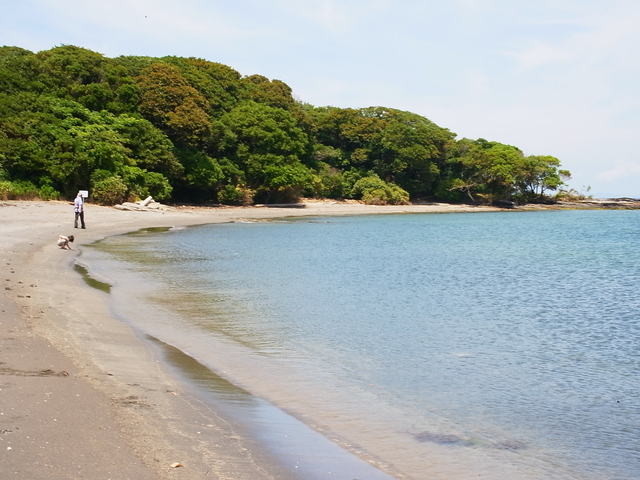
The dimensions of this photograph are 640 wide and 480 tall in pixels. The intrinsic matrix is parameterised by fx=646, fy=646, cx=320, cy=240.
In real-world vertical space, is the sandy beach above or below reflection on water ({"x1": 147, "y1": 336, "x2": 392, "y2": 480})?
above

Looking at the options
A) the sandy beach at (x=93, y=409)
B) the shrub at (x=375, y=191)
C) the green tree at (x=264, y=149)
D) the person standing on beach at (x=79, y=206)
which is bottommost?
the sandy beach at (x=93, y=409)

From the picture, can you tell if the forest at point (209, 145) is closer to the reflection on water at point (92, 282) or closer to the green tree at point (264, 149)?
the green tree at point (264, 149)

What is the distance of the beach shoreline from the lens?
4797mm

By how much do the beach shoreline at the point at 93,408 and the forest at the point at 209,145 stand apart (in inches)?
1157

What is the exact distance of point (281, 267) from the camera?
21.8m

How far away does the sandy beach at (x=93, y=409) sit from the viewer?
189 inches

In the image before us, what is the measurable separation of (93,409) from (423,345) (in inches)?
251

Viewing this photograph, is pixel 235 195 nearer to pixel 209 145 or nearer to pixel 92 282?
pixel 209 145

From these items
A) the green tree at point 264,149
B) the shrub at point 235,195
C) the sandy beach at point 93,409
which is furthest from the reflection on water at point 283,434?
the green tree at point 264,149

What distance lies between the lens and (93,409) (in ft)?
19.4

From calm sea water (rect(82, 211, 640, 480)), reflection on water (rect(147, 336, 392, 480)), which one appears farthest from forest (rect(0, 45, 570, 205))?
reflection on water (rect(147, 336, 392, 480))

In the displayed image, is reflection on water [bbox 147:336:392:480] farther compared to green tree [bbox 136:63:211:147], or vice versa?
green tree [bbox 136:63:211:147]

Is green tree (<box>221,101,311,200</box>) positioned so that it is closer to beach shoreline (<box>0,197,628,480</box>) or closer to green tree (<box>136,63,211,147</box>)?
green tree (<box>136,63,211,147</box>)

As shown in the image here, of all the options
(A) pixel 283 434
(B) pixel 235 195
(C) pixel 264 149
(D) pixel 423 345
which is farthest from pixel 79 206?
(C) pixel 264 149
